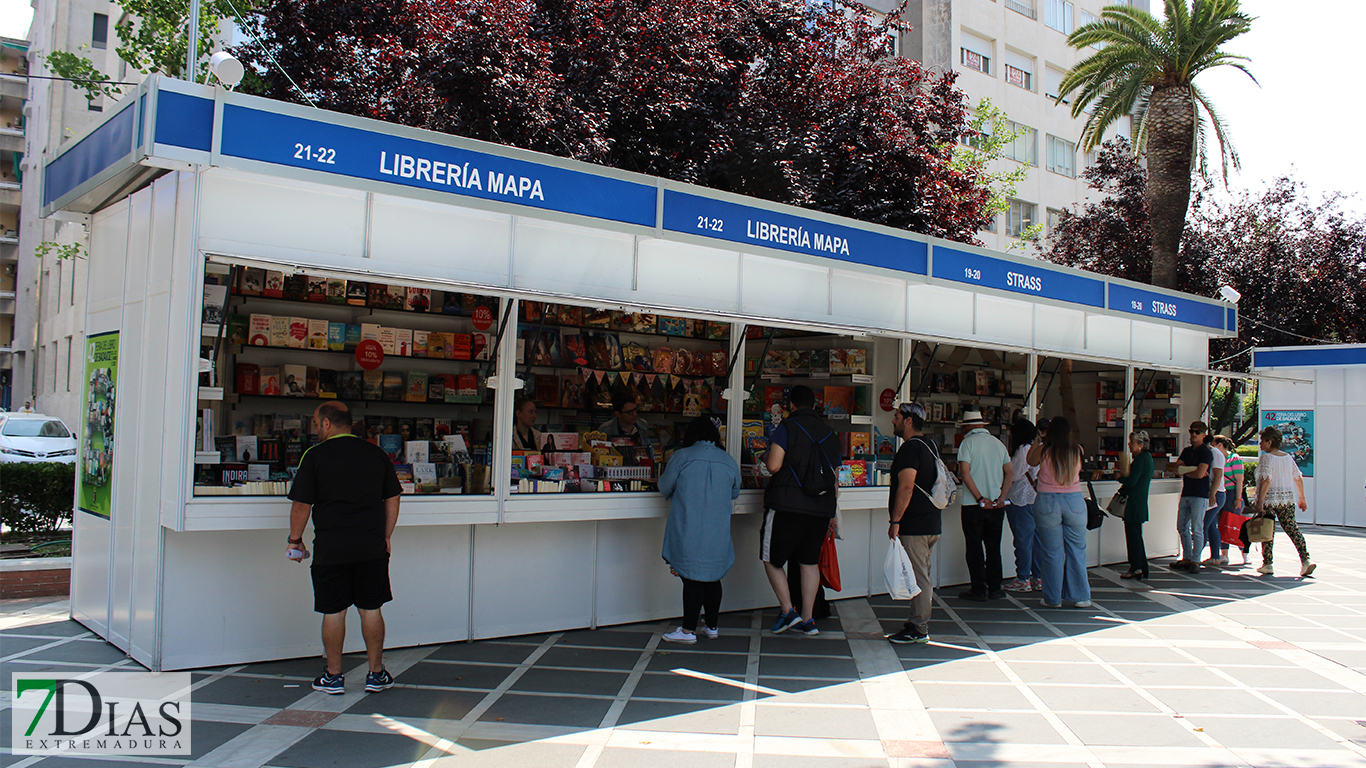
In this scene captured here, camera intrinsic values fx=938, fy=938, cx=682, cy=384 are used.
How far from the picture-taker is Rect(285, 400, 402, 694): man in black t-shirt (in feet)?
15.3

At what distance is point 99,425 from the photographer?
19.2 ft

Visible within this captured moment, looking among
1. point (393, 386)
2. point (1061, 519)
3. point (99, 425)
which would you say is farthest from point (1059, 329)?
point (99, 425)

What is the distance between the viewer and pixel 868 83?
16.3 m

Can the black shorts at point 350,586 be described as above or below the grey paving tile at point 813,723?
above

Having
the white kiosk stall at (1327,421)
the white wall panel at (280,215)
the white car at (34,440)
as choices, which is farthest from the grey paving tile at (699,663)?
the white car at (34,440)

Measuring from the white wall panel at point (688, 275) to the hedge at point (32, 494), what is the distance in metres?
6.41

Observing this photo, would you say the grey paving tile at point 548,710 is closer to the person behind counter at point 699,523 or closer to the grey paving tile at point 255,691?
the grey paving tile at point 255,691

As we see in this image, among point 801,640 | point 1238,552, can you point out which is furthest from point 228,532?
point 1238,552

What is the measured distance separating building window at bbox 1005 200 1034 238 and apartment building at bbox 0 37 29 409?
41574 millimetres

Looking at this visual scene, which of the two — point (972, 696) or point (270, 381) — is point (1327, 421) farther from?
point (270, 381)

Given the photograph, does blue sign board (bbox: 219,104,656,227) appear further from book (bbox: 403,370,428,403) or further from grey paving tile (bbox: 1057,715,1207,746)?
grey paving tile (bbox: 1057,715,1207,746)

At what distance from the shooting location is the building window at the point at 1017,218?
2998 cm

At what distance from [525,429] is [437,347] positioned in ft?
3.05

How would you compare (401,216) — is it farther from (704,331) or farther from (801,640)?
(801,640)
